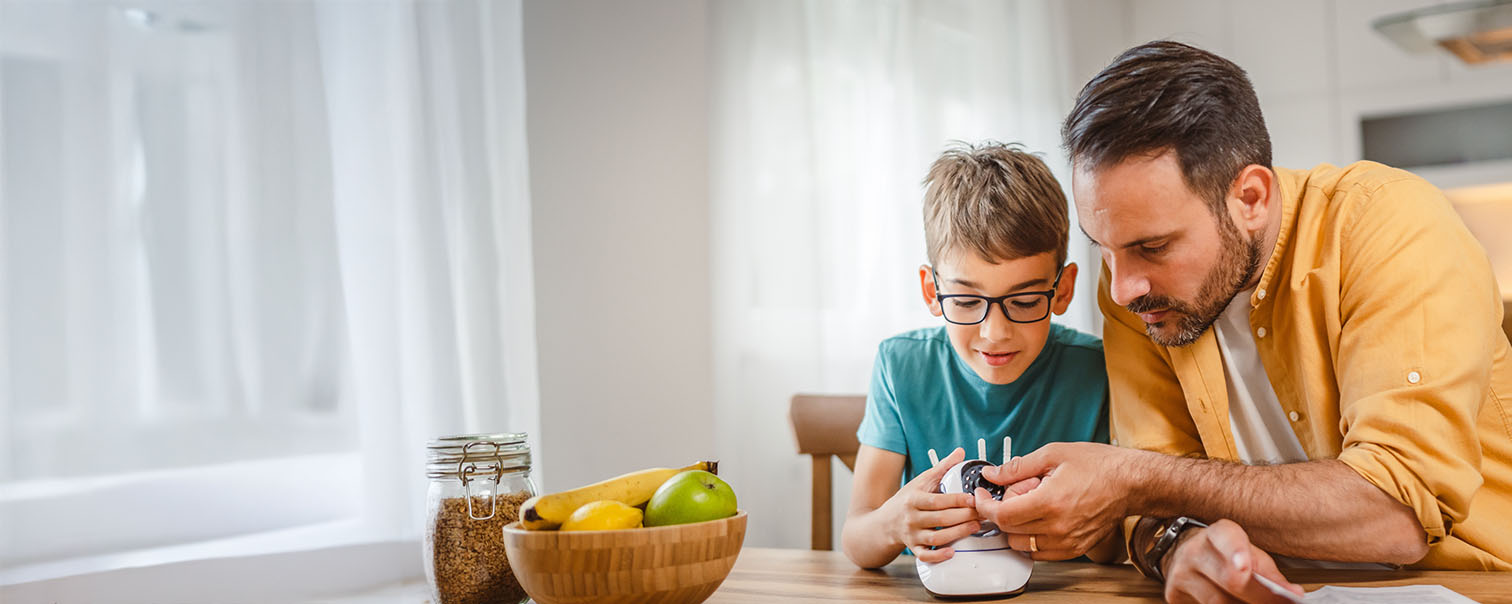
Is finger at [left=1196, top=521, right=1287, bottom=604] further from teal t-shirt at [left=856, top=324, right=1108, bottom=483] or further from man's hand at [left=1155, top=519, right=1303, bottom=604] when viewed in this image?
teal t-shirt at [left=856, top=324, right=1108, bottom=483]

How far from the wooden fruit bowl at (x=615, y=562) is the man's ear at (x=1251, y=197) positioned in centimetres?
73

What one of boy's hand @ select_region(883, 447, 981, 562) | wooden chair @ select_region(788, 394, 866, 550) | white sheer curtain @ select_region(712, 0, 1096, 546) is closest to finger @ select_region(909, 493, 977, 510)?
boy's hand @ select_region(883, 447, 981, 562)

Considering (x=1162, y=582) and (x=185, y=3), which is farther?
(x=185, y=3)

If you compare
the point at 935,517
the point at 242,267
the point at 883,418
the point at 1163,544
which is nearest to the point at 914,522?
the point at 935,517

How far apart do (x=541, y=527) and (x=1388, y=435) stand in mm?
860

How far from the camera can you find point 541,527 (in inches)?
39.0

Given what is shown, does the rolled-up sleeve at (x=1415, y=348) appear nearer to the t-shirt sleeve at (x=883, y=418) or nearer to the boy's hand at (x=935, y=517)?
the boy's hand at (x=935, y=517)

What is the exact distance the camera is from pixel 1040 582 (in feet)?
3.87

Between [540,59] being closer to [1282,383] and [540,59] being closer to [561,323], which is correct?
[561,323]

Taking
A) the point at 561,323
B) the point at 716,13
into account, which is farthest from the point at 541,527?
the point at 716,13

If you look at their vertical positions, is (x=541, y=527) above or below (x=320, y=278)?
below

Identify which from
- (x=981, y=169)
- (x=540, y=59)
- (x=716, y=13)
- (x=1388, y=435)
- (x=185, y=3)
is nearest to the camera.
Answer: (x=1388, y=435)

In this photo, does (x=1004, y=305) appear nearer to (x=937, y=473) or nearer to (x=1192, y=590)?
(x=937, y=473)

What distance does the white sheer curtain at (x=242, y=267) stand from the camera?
1430 millimetres
